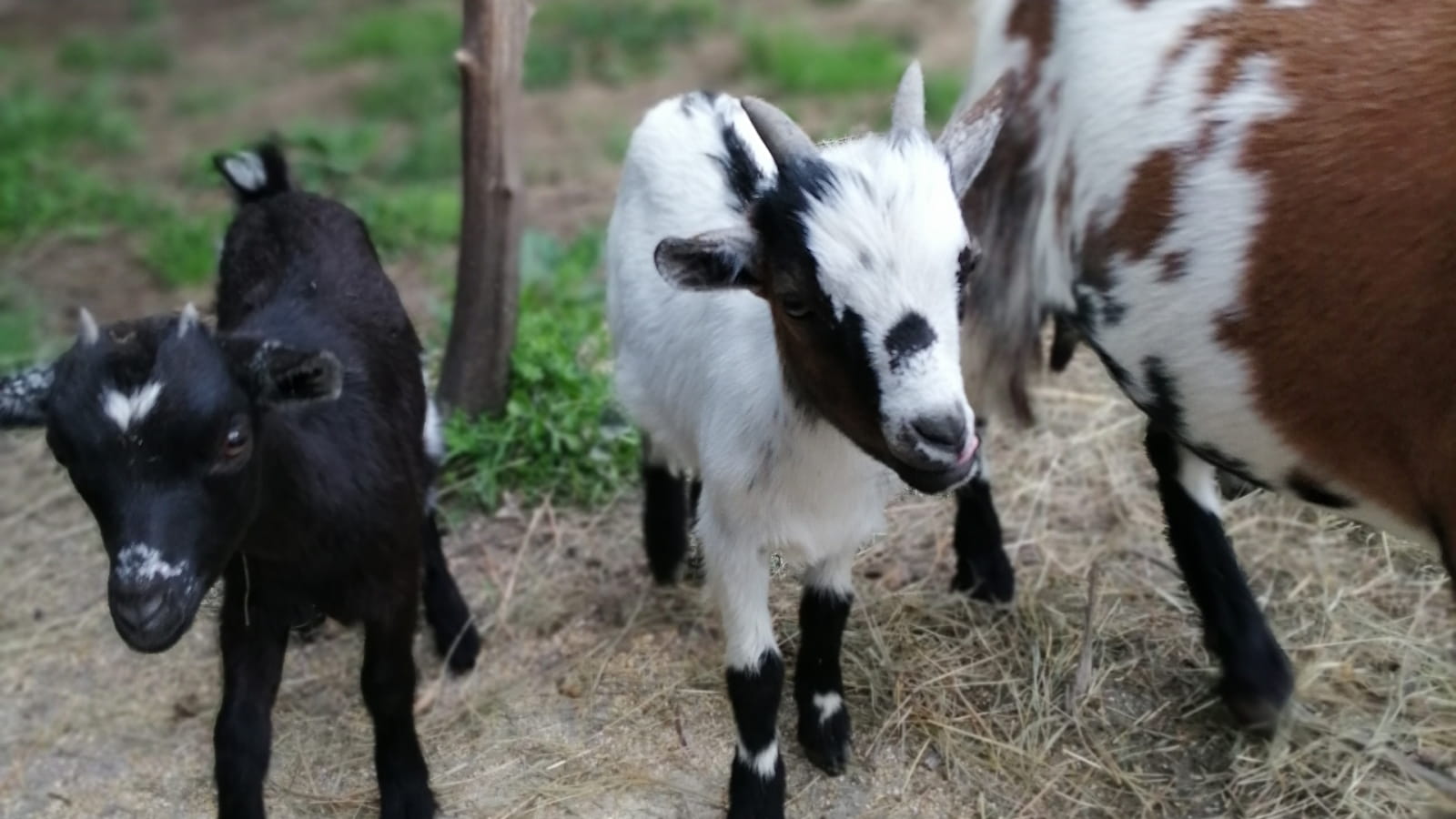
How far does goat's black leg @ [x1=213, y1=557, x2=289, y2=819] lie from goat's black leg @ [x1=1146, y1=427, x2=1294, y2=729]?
238 cm

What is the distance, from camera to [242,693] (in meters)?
3.70

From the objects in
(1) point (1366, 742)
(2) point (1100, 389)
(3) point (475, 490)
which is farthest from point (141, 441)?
(2) point (1100, 389)

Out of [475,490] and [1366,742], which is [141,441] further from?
[1366,742]

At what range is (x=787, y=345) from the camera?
10.8 ft

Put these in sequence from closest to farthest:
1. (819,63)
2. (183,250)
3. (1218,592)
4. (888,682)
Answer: (1218,592), (888,682), (183,250), (819,63)

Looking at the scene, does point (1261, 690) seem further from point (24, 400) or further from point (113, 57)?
point (113, 57)

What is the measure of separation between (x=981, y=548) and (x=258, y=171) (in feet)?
7.96

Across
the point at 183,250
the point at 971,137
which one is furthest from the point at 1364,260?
the point at 183,250

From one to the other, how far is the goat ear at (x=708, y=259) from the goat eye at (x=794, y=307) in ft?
0.40

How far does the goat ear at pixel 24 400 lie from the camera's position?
313 cm

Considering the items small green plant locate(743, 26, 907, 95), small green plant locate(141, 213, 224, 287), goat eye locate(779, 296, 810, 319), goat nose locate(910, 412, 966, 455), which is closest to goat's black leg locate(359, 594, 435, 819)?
goat eye locate(779, 296, 810, 319)

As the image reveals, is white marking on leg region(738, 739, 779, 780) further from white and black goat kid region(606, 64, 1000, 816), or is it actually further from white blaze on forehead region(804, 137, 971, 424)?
white blaze on forehead region(804, 137, 971, 424)

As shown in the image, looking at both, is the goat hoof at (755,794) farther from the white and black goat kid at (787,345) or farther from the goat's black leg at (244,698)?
the goat's black leg at (244,698)

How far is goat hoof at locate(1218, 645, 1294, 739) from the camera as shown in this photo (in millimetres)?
4004
